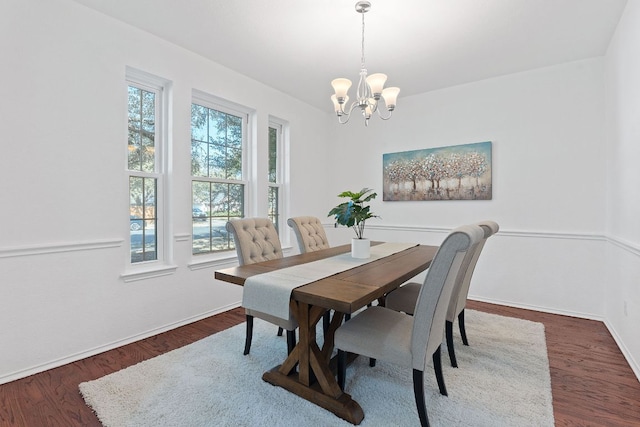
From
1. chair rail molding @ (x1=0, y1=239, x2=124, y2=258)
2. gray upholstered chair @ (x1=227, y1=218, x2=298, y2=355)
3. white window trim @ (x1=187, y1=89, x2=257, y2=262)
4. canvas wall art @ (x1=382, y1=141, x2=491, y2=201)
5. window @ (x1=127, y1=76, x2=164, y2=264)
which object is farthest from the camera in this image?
canvas wall art @ (x1=382, y1=141, x2=491, y2=201)

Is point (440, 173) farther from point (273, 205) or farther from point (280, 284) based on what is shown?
point (280, 284)

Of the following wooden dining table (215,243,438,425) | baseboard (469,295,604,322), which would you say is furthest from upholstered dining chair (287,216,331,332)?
baseboard (469,295,604,322)

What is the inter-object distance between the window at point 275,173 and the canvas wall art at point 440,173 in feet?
4.80

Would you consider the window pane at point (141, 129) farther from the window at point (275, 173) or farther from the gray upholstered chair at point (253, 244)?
the window at point (275, 173)

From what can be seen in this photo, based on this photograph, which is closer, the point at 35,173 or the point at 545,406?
the point at 545,406

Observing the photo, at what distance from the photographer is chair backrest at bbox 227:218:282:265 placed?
2.37m

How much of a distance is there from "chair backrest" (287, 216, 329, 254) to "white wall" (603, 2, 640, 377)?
2.38 meters

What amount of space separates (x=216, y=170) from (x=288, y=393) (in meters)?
2.42

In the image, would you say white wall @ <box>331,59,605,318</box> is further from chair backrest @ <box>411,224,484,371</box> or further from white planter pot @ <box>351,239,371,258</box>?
chair backrest @ <box>411,224,484,371</box>

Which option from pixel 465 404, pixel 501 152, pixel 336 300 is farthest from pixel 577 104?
pixel 336 300

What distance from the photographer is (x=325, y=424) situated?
159cm

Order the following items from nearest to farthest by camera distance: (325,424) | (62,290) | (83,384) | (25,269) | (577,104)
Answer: (325,424), (83,384), (25,269), (62,290), (577,104)

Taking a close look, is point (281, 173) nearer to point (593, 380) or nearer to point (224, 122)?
point (224, 122)

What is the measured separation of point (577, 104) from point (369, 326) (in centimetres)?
329
